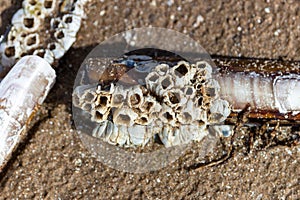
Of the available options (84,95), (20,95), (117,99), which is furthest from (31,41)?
(117,99)

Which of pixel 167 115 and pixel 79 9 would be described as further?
pixel 79 9

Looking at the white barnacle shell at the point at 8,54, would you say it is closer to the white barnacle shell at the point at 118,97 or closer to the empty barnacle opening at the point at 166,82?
the white barnacle shell at the point at 118,97

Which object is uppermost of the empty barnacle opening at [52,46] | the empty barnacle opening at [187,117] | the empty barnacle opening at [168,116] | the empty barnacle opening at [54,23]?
the empty barnacle opening at [187,117]

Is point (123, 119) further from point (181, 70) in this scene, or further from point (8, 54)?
point (8, 54)

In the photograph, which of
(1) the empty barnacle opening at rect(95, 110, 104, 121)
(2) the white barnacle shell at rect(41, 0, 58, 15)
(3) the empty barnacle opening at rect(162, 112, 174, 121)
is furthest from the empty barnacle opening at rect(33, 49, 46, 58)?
(3) the empty barnacle opening at rect(162, 112, 174, 121)

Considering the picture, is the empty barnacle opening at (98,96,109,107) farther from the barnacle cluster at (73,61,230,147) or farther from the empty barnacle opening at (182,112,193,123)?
the empty barnacle opening at (182,112,193,123)

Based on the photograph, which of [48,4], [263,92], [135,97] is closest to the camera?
[135,97]

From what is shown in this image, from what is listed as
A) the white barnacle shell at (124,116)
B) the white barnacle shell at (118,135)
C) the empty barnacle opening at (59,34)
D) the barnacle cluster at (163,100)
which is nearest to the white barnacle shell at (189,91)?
the barnacle cluster at (163,100)
